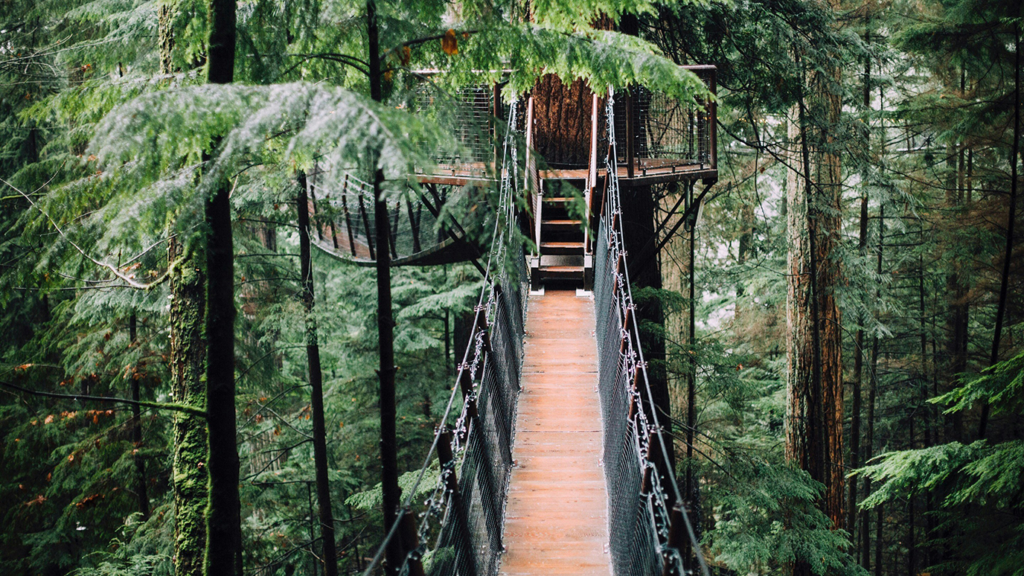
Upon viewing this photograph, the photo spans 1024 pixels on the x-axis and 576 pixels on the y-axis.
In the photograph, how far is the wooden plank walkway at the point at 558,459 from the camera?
3.84 metres

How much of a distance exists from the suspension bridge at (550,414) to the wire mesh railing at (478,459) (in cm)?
1

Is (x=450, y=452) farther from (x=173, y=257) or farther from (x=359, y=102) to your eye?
(x=173, y=257)

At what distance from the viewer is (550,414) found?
5.14 meters

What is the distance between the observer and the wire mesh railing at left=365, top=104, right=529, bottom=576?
2.82 metres

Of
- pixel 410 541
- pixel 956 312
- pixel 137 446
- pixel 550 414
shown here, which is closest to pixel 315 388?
pixel 137 446

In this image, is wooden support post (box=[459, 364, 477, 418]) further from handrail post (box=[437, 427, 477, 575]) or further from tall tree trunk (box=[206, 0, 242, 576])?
tall tree trunk (box=[206, 0, 242, 576])

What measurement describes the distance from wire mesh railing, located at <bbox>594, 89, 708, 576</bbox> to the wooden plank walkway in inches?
4.9

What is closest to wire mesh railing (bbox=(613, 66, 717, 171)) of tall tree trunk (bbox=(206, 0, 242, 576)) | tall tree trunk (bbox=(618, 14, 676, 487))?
tall tree trunk (bbox=(618, 14, 676, 487))

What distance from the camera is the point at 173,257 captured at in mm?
4633

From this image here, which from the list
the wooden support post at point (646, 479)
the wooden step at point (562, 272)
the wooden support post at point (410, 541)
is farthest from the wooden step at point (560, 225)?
the wooden support post at point (410, 541)

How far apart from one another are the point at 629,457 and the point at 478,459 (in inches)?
34.5

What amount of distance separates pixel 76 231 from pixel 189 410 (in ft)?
3.93

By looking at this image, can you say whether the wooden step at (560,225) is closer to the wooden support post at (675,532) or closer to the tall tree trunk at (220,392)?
the tall tree trunk at (220,392)

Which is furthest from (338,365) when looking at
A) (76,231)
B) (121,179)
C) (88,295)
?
(121,179)
